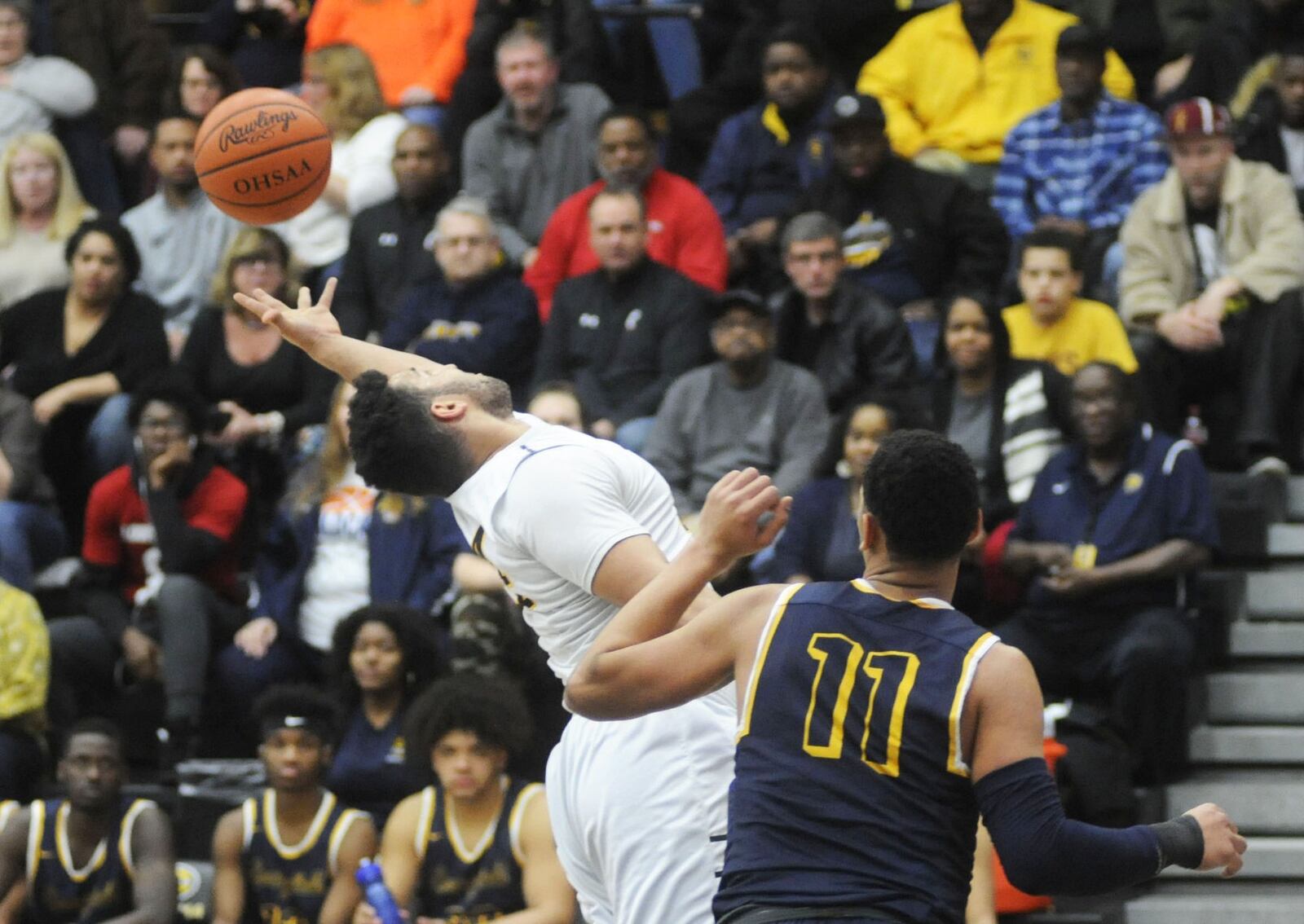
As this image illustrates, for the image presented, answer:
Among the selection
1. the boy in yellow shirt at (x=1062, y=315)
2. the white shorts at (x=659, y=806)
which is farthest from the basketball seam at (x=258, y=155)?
the boy in yellow shirt at (x=1062, y=315)

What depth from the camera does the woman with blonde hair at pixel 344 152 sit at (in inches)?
459

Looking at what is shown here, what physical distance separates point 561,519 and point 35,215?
7.63 m

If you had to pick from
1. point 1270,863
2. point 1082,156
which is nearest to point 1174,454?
point 1270,863

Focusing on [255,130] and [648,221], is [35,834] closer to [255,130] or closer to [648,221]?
[255,130]

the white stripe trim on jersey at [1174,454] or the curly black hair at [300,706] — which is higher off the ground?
the white stripe trim on jersey at [1174,454]

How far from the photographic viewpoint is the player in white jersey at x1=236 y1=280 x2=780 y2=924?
4.70 metres

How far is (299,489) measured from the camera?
9.91 metres

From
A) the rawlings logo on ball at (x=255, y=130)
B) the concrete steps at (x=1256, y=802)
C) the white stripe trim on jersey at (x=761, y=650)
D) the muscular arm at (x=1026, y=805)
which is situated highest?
the rawlings logo on ball at (x=255, y=130)

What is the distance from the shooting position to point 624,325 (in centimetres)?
1027

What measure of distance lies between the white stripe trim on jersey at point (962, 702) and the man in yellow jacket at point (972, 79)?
7.96 metres

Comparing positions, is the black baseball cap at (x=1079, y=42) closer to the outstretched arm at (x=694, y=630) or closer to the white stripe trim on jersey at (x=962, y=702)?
the outstretched arm at (x=694, y=630)

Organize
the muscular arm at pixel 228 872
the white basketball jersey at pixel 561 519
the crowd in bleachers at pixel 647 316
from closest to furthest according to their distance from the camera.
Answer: the white basketball jersey at pixel 561 519, the muscular arm at pixel 228 872, the crowd in bleachers at pixel 647 316

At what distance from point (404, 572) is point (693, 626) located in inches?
220

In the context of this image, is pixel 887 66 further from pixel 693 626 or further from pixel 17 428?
pixel 693 626
